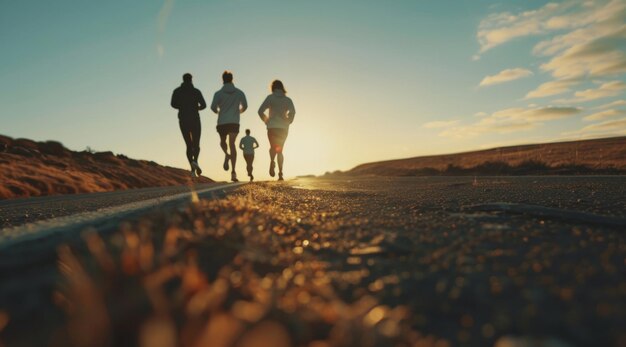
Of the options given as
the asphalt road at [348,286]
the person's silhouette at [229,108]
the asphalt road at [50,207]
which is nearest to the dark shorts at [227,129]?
the person's silhouette at [229,108]

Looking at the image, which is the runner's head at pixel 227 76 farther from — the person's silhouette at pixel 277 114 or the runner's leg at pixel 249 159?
the runner's leg at pixel 249 159

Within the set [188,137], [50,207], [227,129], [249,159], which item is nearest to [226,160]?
[227,129]

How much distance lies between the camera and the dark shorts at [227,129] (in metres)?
10.9

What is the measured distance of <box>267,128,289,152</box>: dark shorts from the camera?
11.9 meters

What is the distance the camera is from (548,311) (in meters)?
0.97

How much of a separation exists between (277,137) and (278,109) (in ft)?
2.63

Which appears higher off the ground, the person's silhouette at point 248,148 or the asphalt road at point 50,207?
the person's silhouette at point 248,148

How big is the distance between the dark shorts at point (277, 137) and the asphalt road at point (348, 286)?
32.9ft

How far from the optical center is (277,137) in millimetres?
12008

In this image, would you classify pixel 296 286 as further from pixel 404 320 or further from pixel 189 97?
pixel 189 97

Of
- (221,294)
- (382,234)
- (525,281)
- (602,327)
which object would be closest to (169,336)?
(221,294)

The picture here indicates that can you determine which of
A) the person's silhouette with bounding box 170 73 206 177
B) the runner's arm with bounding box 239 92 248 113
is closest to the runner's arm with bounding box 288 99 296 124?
the runner's arm with bounding box 239 92 248 113

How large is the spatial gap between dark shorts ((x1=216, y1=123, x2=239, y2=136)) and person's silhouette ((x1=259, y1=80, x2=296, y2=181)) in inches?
39.4

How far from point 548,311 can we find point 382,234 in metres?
0.96
